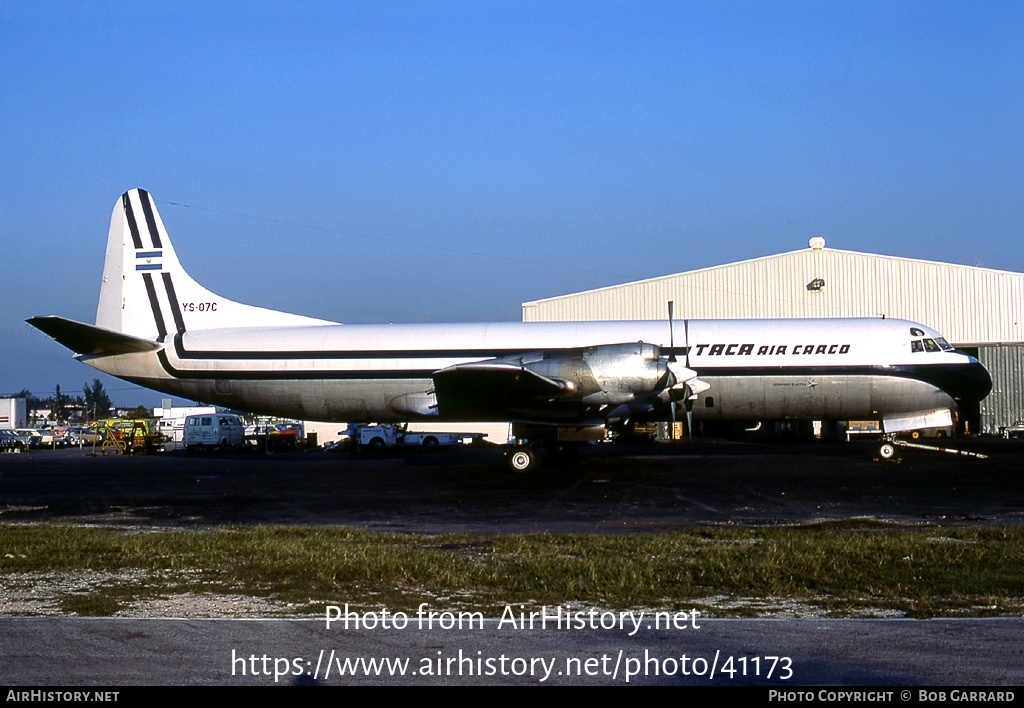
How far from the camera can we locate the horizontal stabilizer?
2478 centimetres

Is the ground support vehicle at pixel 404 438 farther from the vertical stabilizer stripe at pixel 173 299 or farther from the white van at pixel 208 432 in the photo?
the vertical stabilizer stripe at pixel 173 299

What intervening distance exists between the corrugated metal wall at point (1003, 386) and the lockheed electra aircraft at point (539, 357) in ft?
88.8

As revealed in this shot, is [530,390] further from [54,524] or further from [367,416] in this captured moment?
[54,524]

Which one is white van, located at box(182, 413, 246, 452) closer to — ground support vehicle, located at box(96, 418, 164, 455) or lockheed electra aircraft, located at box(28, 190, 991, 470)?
ground support vehicle, located at box(96, 418, 164, 455)

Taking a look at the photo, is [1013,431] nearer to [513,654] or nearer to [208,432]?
[208,432]

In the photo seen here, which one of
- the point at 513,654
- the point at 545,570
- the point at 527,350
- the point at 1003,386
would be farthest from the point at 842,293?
the point at 513,654

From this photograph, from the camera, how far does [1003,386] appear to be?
165ft

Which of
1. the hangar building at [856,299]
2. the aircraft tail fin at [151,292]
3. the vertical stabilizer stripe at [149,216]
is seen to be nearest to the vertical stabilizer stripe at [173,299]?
the aircraft tail fin at [151,292]

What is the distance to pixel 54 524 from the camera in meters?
15.0

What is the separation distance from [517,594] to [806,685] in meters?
3.57

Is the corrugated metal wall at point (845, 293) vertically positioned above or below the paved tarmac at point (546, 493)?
above

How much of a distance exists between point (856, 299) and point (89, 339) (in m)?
36.0

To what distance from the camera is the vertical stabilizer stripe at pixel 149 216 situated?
28.4 m

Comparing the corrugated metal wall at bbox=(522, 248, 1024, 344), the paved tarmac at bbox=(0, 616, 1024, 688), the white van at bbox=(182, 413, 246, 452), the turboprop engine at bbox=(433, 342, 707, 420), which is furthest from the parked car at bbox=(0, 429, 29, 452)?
the paved tarmac at bbox=(0, 616, 1024, 688)
